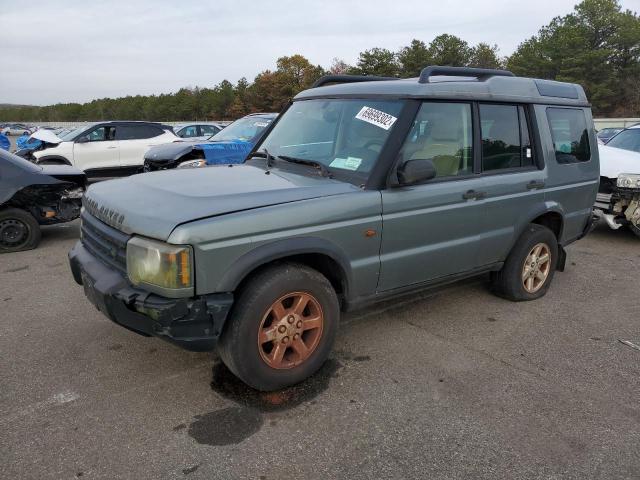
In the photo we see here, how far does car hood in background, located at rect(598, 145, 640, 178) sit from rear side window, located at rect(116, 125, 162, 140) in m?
10.4

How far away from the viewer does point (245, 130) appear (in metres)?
10.1

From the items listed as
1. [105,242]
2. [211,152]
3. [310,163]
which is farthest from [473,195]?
[211,152]

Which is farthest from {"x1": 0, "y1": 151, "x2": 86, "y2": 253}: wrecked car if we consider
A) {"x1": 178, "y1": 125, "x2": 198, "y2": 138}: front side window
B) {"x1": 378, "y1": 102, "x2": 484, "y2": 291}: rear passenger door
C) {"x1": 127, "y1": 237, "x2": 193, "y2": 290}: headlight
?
{"x1": 178, "y1": 125, "x2": 198, "y2": 138}: front side window

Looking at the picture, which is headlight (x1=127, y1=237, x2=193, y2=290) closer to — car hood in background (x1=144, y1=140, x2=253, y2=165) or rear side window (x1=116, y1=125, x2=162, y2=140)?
car hood in background (x1=144, y1=140, x2=253, y2=165)

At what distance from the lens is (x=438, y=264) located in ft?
12.5

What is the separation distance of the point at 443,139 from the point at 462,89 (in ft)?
1.50

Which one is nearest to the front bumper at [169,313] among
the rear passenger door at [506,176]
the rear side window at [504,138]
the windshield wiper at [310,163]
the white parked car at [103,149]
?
the windshield wiper at [310,163]

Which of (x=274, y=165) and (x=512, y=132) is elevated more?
(x=512, y=132)

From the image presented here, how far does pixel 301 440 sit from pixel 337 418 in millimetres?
289

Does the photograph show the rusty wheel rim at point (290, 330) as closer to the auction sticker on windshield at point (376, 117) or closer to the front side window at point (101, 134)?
the auction sticker on windshield at point (376, 117)

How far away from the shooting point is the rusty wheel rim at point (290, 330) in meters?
3.01

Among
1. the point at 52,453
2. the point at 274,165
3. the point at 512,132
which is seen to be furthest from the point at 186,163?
the point at 52,453

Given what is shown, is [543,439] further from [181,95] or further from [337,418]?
[181,95]

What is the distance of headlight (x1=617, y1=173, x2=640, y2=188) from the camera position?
682cm
